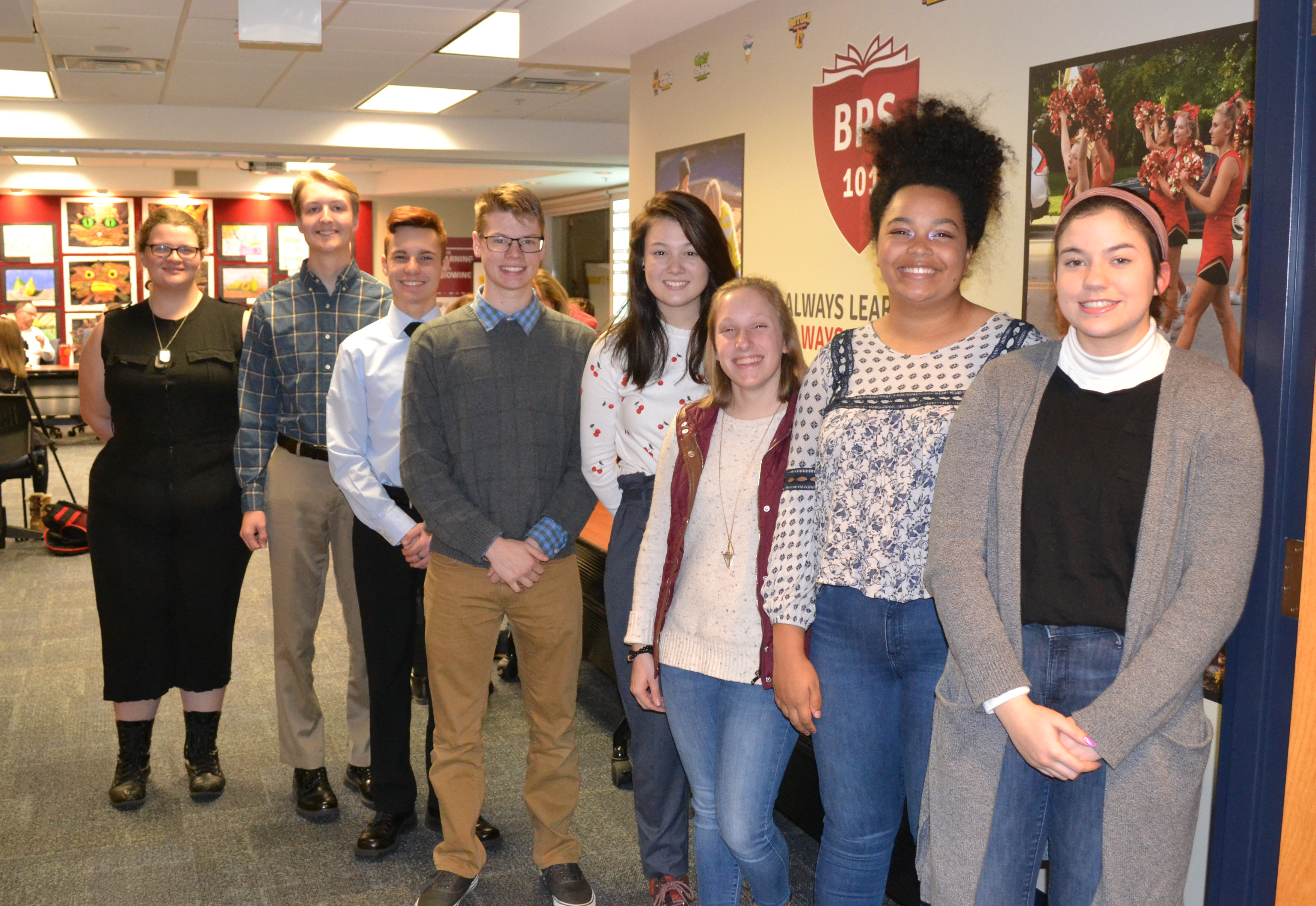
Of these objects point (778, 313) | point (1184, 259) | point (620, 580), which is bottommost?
point (620, 580)

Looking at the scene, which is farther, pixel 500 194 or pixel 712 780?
pixel 500 194

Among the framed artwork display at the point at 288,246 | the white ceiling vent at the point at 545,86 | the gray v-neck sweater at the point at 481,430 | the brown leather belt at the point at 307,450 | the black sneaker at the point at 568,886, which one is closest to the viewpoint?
the gray v-neck sweater at the point at 481,430

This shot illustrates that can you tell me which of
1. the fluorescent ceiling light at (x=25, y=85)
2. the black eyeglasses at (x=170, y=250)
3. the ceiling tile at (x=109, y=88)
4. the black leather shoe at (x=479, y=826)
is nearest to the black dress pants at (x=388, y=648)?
the black leather shoe at (x=479, y=826)

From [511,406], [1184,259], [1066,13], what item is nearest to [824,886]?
[511,406]

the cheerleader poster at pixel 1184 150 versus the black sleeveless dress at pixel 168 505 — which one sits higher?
the cheerleader poster at pixel 1184 150

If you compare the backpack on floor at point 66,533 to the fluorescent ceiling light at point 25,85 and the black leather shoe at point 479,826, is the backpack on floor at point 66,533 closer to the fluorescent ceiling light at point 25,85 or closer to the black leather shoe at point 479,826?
the fluorescent ceiling light at point 25,85

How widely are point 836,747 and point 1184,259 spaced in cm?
145

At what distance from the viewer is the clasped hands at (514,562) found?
2449 mm

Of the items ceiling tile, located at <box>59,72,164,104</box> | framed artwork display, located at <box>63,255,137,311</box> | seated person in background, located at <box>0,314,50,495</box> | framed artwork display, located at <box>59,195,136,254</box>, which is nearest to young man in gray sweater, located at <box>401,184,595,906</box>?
seated person in background, located at <box>0,314,50,495</box>

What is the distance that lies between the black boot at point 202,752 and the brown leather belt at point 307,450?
0.93 meters

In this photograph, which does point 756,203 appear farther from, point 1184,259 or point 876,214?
point 876,214

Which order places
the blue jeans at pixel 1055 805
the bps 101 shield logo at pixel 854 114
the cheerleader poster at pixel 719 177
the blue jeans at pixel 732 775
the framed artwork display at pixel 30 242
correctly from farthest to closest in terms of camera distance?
the framed artwork display at pixel 30 242 < the cheerleader poster at pixel 719 177 < the bps 101 shield logo at pixel 854 114 < the blue jeans at pixel 732 775 < the blue jeans at pixel 1055 805

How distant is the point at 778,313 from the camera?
2096mm

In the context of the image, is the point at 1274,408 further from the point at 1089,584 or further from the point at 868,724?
the point at 868,724
